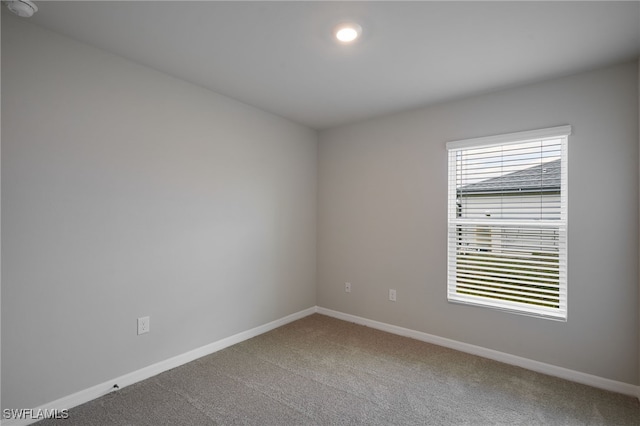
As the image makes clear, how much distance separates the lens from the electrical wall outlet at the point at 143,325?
2.47 metres

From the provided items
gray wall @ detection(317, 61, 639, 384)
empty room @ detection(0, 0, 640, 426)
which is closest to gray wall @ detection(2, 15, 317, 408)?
empty room @ detection(0, 0, 640, 426)

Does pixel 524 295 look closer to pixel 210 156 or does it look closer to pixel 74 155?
pixel 210 156

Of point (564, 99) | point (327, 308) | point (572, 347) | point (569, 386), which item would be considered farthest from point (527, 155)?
point (327, 308)

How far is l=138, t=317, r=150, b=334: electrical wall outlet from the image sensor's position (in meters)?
2.47

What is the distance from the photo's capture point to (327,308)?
4098mm

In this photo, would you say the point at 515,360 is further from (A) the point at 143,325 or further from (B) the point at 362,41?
(A) the point at 143,325

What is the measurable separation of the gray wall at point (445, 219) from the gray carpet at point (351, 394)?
34cm

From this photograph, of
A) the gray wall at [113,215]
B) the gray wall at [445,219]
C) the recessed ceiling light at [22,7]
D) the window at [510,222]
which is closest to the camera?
the recessed ceiling light at [22,7]

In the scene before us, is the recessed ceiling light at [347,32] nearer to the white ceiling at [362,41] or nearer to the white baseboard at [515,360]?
the white ceiling at [362,41]

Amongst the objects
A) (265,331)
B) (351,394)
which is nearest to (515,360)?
(351,394)

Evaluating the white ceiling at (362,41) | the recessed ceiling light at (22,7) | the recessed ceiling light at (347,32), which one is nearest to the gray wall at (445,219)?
the white ceiling at (362,41)

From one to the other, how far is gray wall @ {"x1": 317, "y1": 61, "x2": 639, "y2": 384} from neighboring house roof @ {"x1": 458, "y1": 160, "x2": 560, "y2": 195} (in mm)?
135

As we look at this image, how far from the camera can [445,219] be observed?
3.18 meters

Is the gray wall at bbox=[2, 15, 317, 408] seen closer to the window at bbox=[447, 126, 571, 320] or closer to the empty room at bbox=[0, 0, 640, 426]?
the empty room at bbox=[0, 0, 640, 426]
